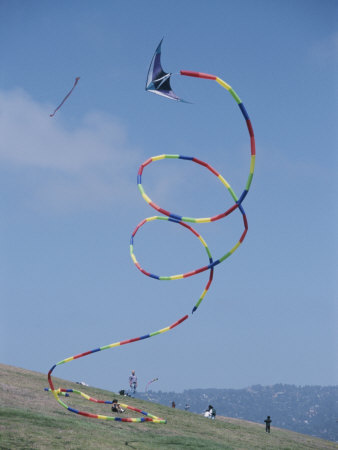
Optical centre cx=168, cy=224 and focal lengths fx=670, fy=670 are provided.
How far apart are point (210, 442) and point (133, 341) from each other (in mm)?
11451

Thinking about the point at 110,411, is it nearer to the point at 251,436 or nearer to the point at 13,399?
the point at 13,399

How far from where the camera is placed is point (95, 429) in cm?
3981

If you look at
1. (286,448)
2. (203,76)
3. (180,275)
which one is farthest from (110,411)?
(203,76)

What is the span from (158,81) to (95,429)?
20633 mm

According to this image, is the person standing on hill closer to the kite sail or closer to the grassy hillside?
the grassy hillside

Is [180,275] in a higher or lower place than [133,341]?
higher

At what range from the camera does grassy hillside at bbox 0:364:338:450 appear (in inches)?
1399

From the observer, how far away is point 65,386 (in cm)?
5512

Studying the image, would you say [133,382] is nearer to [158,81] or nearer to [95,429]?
[95,429]

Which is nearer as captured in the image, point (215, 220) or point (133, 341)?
point (215, 220)

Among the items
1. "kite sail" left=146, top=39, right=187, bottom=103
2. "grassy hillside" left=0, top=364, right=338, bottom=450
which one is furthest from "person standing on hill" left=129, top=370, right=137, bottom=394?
"kite sail" left=146, top=39, right=187, bottom=103

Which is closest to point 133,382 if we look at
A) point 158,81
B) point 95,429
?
point 95,429

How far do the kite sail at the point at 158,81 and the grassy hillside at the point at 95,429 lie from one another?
61.2ft

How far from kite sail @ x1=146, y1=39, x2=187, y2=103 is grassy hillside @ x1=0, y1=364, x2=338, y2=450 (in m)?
18.7
